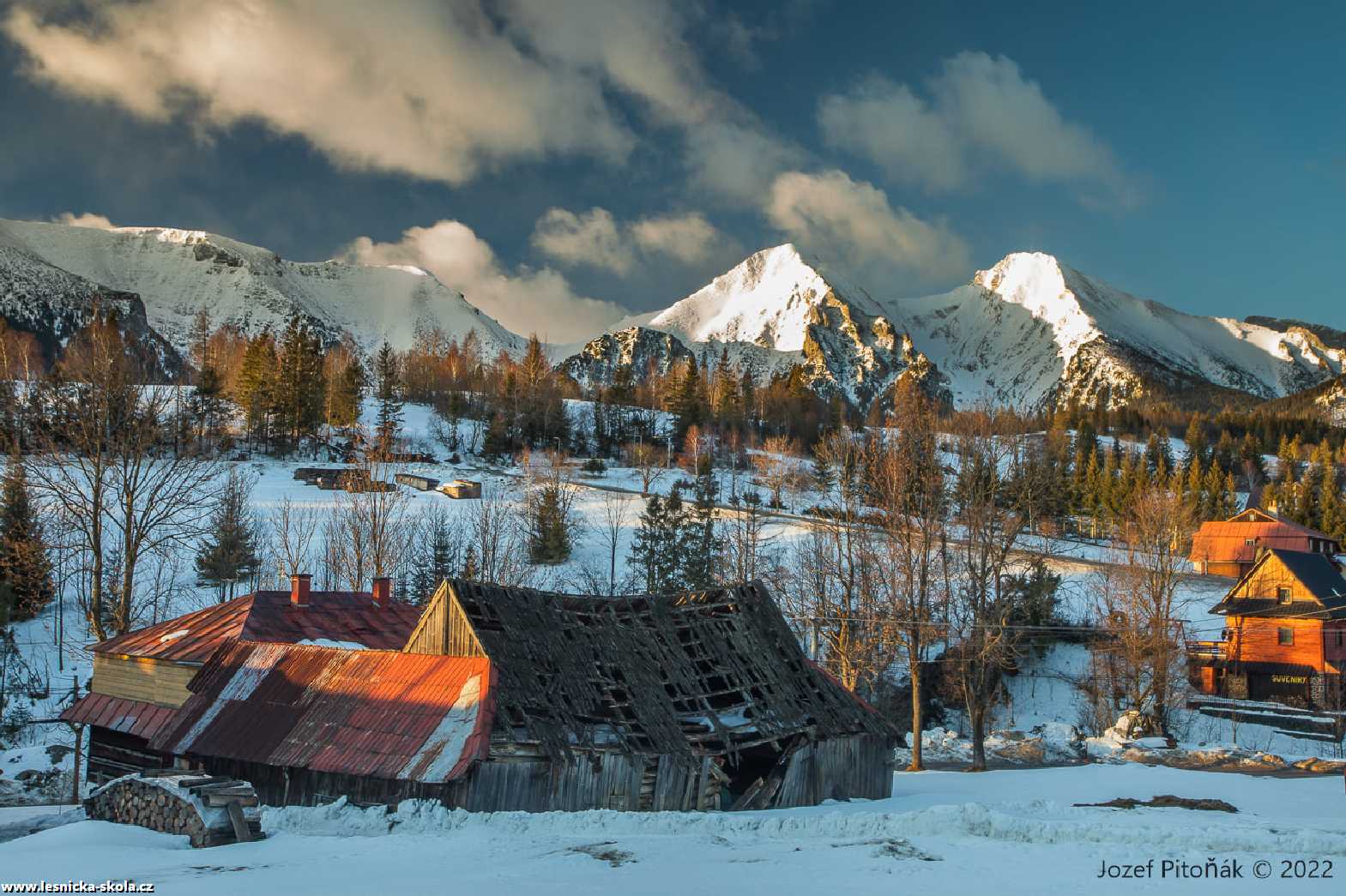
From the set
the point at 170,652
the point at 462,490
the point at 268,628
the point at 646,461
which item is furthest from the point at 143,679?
the point at 646,461

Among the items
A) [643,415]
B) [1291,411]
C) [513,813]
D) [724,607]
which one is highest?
[1291,411]

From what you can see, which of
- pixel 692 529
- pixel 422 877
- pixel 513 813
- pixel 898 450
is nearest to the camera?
pixel 422 877

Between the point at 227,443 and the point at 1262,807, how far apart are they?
74.3 metres

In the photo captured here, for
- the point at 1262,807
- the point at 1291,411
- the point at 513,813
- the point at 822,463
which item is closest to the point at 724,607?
the point at 513,813

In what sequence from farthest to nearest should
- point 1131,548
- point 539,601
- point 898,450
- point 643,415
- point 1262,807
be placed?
point 643,415
point 1131,548
point 898,450
point 539,601
point 1262,807

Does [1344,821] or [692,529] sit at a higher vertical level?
[692,529]

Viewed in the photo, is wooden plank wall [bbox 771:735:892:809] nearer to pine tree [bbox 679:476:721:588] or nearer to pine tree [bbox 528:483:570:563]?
pine tree [bbox 679:476:721:588]

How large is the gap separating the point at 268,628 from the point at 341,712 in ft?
23.2

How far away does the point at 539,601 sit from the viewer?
2186 cm

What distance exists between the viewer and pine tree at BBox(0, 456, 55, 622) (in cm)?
3750

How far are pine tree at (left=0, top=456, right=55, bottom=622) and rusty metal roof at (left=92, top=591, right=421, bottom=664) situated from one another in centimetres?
1422

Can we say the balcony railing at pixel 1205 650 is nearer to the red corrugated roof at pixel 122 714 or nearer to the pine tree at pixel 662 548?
the pine tree at pixel 662 548

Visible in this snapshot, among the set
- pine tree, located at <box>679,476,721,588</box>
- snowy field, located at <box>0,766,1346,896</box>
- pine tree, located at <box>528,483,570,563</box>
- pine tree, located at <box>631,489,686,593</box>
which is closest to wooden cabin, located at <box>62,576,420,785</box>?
snowy field, located at <box>0,766,1346,896</box>

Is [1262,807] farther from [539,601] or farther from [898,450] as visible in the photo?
[898,450]
